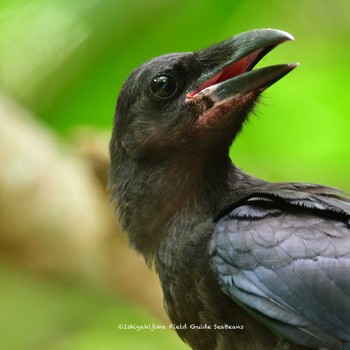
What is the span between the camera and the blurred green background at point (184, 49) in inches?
220

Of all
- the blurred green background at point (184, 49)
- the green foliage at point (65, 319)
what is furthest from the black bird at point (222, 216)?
the green foliage at point (65, 319)

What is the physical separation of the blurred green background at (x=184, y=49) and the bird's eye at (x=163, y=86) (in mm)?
1558

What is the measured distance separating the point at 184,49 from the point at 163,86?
1721 millimetres

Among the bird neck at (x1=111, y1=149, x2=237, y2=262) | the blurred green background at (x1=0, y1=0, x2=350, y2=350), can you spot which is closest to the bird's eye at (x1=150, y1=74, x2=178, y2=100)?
the bird neck at (x1=111, y1=149, x2=237, y2=262)

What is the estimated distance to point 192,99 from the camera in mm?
3949

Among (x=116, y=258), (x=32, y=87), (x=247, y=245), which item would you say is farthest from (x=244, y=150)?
(x=247, y=245)

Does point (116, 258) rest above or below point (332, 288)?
above

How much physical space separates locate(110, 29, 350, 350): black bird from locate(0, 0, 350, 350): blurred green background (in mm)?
1539

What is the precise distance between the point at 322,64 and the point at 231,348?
8.95 ft

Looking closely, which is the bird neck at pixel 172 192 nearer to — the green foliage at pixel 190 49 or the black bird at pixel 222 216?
the black bird at pixel 222 216

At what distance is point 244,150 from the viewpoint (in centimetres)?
593

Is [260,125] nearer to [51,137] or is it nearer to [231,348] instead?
[51,137]

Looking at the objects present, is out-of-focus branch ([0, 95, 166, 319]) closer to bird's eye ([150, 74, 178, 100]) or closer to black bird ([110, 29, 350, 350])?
black bird ([110, 29, 350, 350])

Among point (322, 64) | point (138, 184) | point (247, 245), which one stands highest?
point (322, 64)
